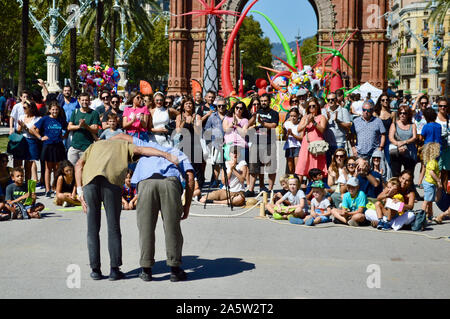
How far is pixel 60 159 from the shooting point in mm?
13008

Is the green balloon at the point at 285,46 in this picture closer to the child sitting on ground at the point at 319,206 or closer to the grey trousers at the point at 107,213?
the child sitting on ground at the point at 319,206

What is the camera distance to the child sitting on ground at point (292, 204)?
34.9ft

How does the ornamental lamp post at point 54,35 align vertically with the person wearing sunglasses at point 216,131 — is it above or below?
above

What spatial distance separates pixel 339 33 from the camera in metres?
39.0

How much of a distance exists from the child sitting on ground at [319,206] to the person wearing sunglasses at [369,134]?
1.93 metres

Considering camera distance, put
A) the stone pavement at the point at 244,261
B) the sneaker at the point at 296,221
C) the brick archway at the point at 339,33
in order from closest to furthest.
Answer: the stone pavement at the point at 244,261, the sneaker at the point at 296,221, the brick archway at the point at 339,33

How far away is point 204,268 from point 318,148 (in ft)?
16.9

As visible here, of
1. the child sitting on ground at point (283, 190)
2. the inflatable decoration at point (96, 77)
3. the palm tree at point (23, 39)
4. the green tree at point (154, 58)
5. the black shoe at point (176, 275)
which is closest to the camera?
the black shoe at point (176, 275)

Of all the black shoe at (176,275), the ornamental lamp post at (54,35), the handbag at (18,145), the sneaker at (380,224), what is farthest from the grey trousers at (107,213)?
the ornamental lamp post at (54,35)

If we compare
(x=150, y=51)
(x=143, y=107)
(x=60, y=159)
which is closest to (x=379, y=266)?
(x=143, y=107)

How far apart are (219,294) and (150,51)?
82021 mm
